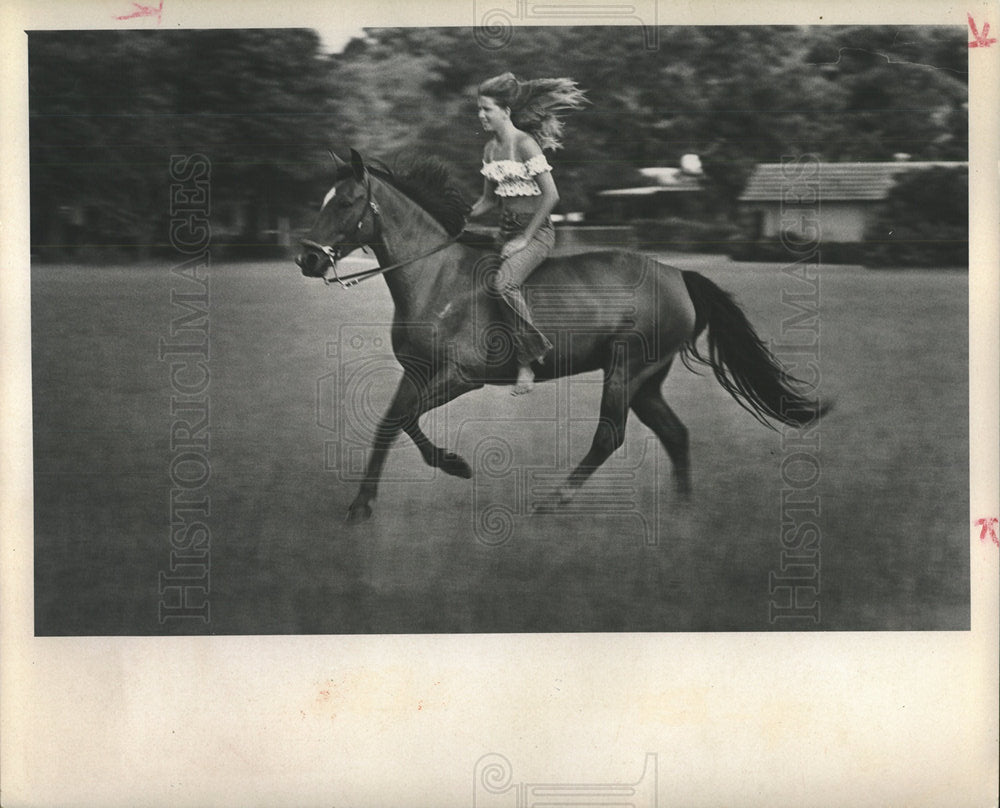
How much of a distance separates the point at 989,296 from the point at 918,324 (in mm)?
365

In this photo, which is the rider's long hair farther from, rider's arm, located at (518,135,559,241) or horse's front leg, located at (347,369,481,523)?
horse's front leg, located at (347,369,481,523)

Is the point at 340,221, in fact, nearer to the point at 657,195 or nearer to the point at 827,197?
the point at 657,195

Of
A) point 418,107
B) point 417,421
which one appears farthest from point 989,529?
point 418,107

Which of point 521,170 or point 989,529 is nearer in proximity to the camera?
point 521,170

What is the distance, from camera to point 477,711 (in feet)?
14.5

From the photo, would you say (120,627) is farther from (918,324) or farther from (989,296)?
(989,296)

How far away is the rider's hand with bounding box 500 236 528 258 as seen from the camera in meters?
4.40

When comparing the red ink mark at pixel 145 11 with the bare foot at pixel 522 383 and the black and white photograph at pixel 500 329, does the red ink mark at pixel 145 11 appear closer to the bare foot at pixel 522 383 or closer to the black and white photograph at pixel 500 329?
the black and white photograph at pixel 500 329

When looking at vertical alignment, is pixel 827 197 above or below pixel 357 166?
below

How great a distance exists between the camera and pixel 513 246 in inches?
174

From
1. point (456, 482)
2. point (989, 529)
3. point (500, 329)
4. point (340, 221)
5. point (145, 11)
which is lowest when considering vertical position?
point (989, 529)

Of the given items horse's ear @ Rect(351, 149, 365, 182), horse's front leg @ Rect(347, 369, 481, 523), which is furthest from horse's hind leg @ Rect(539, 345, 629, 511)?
horse's ear @ Rect(351, 149, 365, 182)

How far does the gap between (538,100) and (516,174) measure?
0.37m

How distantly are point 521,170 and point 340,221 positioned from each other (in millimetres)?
878
